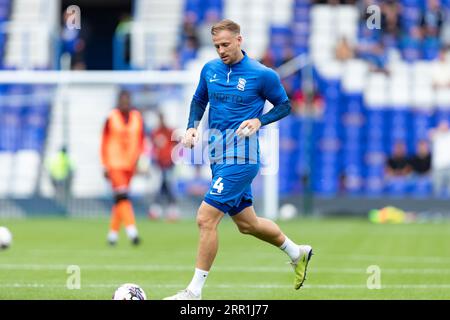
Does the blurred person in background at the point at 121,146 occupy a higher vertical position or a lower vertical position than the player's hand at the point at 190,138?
lower

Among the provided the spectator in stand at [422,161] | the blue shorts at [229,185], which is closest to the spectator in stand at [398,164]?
the spectator in stand at [422,161]

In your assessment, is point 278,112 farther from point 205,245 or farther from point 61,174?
point 61,174

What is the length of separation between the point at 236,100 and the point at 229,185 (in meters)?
0.77

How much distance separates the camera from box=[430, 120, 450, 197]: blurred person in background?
26.0 metres

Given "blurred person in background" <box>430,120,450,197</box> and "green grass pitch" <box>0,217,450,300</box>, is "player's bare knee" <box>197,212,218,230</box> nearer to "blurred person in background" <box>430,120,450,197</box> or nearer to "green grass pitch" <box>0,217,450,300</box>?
"green grass pitch" <box>0,217,450,300</box>

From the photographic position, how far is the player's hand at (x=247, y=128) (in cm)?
901

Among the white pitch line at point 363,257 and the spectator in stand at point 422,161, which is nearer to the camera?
the white pitch line at point 363,257

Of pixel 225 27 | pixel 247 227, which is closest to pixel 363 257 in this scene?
pixel 247 227

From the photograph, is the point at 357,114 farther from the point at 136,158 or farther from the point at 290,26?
the point at 136,158

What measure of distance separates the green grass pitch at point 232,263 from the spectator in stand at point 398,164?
4608mm

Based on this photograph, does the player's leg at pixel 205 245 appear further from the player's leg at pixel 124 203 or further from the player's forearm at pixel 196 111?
the player's leg at pixel 124 203

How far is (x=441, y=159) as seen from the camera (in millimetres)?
26375
